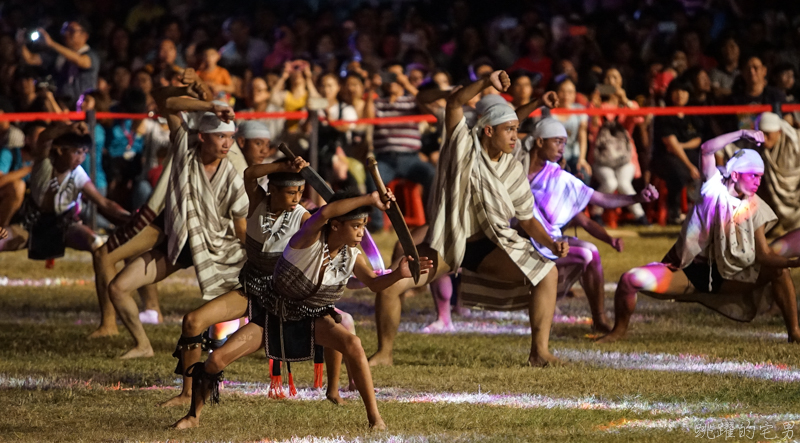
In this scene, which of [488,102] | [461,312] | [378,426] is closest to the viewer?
[378,426]

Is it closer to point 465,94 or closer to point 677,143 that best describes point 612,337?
point 465,94

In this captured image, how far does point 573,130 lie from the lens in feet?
49.5

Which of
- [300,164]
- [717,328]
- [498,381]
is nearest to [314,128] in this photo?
[717,328]

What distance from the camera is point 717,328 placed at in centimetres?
1045

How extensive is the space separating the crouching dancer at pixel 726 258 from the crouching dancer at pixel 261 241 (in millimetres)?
3060

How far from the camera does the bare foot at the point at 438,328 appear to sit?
1035 centimetres

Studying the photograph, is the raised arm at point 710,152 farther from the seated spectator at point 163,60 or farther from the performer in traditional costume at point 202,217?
the seated spectator at point 163,60

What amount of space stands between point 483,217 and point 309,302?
2.21 m

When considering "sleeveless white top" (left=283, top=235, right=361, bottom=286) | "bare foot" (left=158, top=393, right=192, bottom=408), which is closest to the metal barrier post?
"bare foot" (left=158, top=393, right=192, bottom=408)

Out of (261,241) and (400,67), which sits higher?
(400,67)

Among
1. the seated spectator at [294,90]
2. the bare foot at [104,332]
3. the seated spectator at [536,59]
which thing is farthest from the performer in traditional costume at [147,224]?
the seated spectator at [536,59]

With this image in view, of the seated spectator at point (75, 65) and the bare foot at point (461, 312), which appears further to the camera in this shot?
the seated spectator at point (75, 65)

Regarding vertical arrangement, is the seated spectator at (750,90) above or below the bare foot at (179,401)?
above

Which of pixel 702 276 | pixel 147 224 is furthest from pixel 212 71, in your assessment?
pixel 702 276
